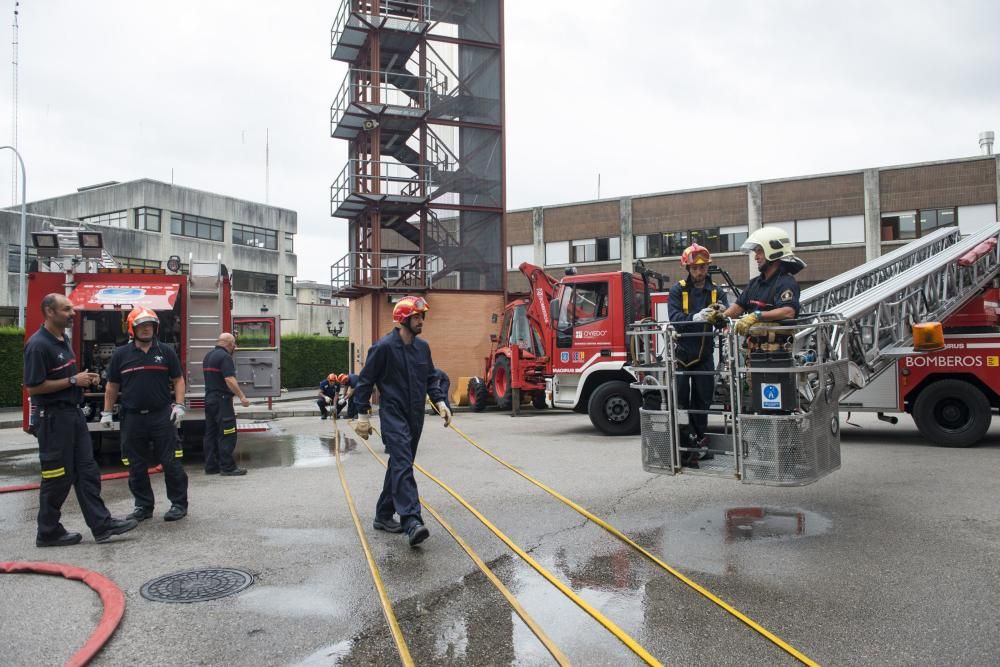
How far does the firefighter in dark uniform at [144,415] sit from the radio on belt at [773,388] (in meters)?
5.16

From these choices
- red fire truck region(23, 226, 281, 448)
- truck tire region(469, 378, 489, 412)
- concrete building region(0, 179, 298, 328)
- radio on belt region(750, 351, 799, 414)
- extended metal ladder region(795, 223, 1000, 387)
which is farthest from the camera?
concrete building region(0, 179, 298, 328)

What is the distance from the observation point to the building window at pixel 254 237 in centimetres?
5478

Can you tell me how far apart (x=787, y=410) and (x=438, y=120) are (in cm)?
2264

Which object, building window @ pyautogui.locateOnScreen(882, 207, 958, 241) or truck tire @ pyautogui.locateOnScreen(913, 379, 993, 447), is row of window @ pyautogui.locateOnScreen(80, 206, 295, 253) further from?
truck tire @ pyautogui.locateOnScreen(913, 379, 993, 447)

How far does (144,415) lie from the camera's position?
269 inches

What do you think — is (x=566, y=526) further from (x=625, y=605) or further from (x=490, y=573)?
(x=625, y=605)

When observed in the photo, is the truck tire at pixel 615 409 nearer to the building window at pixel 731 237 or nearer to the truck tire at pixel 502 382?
the truck tire at pixel 502 382

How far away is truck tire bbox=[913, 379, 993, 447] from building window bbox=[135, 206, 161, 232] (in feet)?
161

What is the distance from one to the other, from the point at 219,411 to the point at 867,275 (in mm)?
9526

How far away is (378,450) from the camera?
38.6ft

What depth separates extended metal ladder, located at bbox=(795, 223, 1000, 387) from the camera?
7.25m

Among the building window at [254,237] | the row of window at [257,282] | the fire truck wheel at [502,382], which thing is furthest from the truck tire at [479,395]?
the building window at [254,237]

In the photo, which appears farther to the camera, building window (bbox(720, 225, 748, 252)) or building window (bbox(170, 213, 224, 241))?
building window (bbox(170, 213, 224, 241))

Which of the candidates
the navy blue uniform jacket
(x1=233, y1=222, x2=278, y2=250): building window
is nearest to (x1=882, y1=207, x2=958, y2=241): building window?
the navy blue uniform jacket
